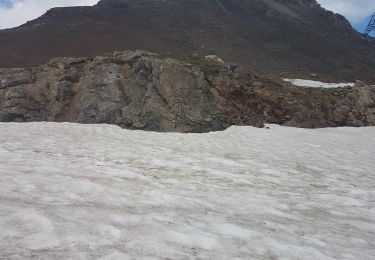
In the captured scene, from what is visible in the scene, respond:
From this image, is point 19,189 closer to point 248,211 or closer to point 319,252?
point 248,211

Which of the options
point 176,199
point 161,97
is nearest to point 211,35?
point 161,97

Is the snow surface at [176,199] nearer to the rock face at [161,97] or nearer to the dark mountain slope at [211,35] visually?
the rock face at [161,97]

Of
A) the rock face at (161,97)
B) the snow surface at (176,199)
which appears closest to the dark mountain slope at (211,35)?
the rock face at (161,97)

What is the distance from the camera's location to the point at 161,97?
1596 cm

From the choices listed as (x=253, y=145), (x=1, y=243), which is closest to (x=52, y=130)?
(x=253, y=145)

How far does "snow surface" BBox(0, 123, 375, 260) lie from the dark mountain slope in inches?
1091

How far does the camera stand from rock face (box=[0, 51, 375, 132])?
15.6 m

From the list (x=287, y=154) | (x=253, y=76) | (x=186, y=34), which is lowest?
(x=287, y=154)

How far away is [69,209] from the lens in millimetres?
5656

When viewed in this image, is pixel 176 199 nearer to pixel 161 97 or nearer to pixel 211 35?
pixel 161 97

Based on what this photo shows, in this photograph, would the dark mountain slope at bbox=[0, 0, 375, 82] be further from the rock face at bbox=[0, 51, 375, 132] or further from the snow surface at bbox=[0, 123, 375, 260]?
the snow surface at bbox=[0, 123, 375, 260]

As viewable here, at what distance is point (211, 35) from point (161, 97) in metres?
43.5

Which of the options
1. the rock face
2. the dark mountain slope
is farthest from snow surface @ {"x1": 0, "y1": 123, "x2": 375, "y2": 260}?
the dark mountain slope

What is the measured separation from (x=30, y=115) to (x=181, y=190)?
35.7ft
